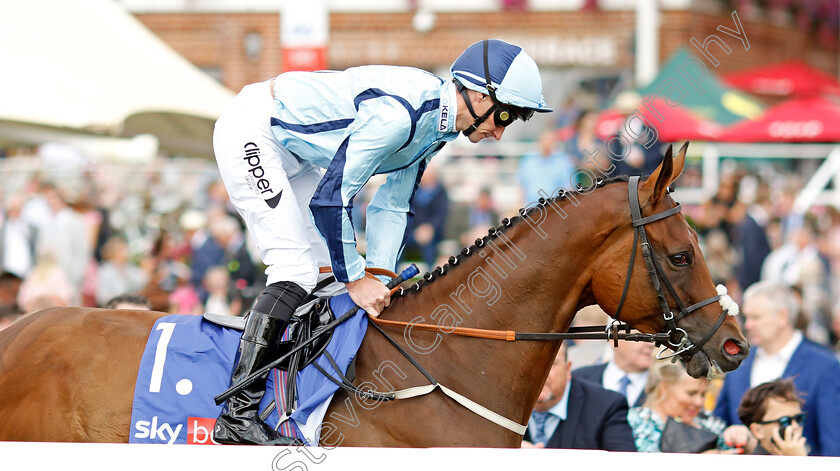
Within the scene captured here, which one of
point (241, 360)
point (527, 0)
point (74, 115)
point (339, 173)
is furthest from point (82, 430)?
point (527, 0)

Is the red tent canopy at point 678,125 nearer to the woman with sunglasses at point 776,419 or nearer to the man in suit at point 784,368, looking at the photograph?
the man in suit at point 784,368

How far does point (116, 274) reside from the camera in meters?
9.52

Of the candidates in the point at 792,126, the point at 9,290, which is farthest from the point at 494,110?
the point at 792,126

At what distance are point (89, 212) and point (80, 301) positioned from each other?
1.46m

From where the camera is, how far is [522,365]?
3.38m

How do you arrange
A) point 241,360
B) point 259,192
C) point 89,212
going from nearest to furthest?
point 241,360, point 259,192, point 89,212

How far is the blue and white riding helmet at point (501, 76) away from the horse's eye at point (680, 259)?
742 mm

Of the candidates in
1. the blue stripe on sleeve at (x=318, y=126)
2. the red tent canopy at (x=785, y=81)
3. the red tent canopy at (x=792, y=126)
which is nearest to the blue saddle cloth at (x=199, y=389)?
the blue stripe on sleeve at (x=318, y=126)

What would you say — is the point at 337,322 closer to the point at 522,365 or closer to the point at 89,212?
the point at 522,365

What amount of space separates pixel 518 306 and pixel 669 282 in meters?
0.58

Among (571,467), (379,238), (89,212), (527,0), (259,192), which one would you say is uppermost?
(527,0)

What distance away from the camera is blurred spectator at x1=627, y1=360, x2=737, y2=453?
14.7ft

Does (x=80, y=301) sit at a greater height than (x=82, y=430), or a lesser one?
lesser

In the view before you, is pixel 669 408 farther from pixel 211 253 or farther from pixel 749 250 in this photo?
pixel 211 253
